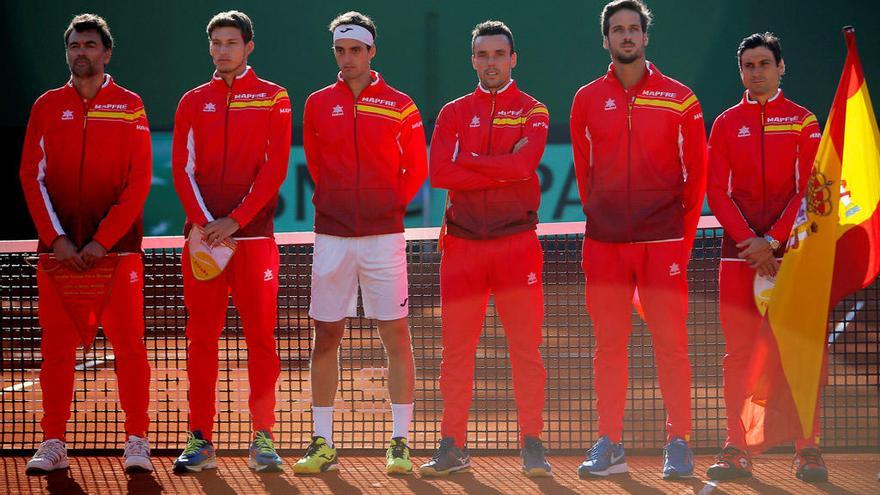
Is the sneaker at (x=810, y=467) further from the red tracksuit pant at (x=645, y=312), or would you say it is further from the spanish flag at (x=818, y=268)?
the red tracksuit pant at (x=645, y=312)

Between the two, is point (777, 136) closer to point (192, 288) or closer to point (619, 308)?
point (619, 308)

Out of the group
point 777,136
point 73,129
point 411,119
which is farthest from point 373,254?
point 777,136

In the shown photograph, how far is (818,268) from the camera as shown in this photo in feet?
17.8

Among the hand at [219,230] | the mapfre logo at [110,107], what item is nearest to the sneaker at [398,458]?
the hand at [219,230]

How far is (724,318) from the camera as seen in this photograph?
573 centimetres

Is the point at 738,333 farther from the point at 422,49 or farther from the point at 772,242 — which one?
the point at 422,49

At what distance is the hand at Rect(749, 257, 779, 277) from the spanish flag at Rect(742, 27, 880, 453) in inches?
5.4

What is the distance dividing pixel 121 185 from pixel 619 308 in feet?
8.93

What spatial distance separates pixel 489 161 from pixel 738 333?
1.53 m

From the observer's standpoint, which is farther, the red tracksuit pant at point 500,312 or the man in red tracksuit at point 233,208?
the man in red tracksuit at point 233,208

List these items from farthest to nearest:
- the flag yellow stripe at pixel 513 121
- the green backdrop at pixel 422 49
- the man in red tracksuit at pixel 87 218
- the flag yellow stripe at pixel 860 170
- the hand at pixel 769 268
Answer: the green backdrop at pixel 422 49, the man in red tracksuit at pixel 87 218, the flag yellow stripe at pixel 513 121, the hand at pixel 769 268, the flag yellow stripe at pixel 860 170

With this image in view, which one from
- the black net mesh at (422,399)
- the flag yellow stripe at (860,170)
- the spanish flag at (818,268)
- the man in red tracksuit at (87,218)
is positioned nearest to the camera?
the spanish flag at (818,268)

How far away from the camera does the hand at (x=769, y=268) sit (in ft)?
18.4

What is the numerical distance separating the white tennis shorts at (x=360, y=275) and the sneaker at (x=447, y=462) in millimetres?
713
